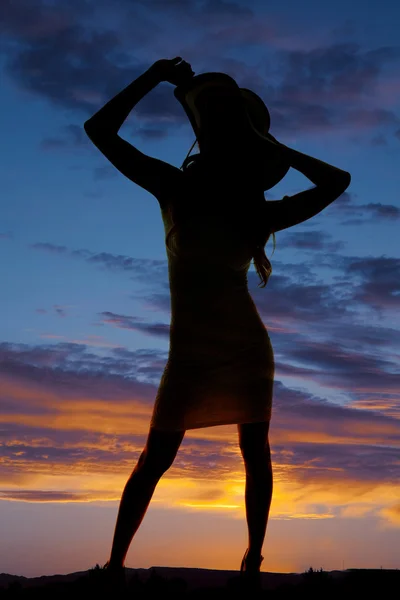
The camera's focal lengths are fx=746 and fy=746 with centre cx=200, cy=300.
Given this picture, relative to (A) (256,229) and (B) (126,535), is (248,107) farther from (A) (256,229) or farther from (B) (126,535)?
(B) (126,535)

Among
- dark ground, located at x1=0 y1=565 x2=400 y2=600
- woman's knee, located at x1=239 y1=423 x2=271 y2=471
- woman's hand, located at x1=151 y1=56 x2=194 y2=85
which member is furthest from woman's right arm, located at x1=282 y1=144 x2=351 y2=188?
dark ground, located at x1=0 y1=565 x2=400 y2=600

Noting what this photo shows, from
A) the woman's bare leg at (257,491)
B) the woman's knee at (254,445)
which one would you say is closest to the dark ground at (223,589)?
the woman's bare leg at (257,491)

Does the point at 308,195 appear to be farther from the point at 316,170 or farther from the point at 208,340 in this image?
the point at 208,340

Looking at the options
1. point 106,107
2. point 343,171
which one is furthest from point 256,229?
point 106,107

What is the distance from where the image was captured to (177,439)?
17.3ft

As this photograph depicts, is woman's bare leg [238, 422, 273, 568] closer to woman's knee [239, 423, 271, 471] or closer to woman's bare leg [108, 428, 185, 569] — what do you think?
woman's knee [239, 423, 271, 471]

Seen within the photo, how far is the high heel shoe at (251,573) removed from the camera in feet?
17.7

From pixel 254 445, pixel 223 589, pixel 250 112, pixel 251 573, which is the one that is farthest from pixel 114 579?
pixel 250 112

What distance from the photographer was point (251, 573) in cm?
546

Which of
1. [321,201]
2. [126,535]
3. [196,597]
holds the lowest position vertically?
[196,597]

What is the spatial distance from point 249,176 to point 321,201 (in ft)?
1.85

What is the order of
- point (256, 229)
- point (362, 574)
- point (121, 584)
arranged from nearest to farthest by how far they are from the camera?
point (121, 584), point (256, 229), point (362, 574)

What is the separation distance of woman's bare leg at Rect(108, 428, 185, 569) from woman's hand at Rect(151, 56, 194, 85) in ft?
8.25

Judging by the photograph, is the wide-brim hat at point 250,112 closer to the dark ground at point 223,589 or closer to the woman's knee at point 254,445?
the woman's knee at point 254,445
